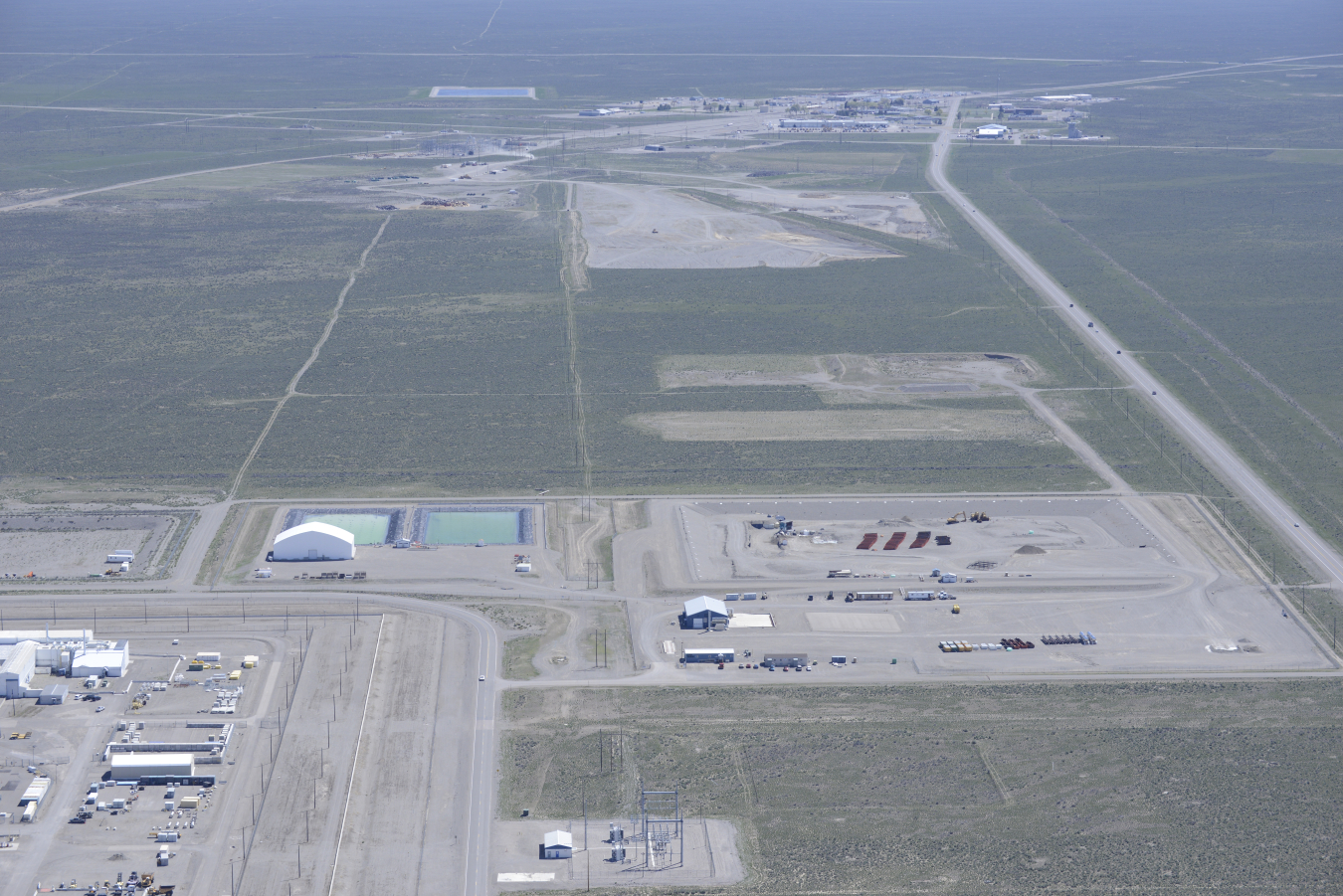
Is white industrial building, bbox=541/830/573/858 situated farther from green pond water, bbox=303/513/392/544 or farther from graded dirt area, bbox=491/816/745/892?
green pond water, bbox=303/513/392/544

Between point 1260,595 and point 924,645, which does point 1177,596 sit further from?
point 924,645

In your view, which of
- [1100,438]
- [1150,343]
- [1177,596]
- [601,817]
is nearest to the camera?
[601,817]

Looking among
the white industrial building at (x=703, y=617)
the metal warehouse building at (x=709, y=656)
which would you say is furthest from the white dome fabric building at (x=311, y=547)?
the metal warehouse building at (x=709, y=656)

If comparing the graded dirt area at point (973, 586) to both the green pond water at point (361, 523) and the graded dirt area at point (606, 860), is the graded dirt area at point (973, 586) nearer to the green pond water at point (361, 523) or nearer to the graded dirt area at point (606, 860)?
the graded dirt area at point (606, 860)

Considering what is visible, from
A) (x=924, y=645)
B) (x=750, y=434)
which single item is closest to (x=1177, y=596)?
(x=924, y=645)

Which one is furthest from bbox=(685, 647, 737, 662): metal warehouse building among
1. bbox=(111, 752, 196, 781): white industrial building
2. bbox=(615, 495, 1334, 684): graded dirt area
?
bbox=(111, 752, 196, 781): white industrial building

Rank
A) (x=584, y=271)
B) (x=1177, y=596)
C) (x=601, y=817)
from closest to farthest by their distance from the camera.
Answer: (x=601, y=817), (x=1177, y=596), (x=584, y=271)
